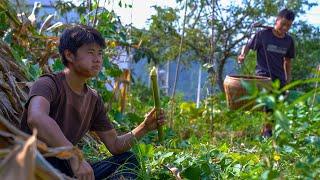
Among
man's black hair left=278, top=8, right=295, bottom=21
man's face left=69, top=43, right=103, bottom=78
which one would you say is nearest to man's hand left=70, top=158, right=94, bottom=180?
man's face left=69, top=43, right=103, bottom=78

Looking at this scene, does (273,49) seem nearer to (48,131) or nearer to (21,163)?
(48,131)

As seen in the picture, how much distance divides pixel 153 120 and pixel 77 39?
559 mm

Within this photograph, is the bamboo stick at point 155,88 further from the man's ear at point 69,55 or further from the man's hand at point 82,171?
the man's hand at point 82,171

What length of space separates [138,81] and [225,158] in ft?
26.4

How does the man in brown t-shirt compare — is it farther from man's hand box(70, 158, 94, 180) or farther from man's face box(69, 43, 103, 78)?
man's hand box(70, 158, 94, 180)

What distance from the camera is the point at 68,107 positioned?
2729 millimetres

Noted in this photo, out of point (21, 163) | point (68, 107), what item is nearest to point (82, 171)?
point (68, 107)

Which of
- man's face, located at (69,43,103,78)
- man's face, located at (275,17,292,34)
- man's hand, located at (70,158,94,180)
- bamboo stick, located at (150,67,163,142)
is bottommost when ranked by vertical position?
man's hand, located at (70,158,94,180)

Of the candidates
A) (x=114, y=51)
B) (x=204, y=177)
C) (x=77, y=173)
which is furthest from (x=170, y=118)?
(x=77, y=173)

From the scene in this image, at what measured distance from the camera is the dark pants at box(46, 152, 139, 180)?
2.63 metres

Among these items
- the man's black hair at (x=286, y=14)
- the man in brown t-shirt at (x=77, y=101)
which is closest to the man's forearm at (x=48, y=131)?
the man in brown t-shirt at (x=77, y=101)

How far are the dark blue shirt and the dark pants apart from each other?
3319 millimetres

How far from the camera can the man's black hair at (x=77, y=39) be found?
273 cm

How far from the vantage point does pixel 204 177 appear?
2.70 m
